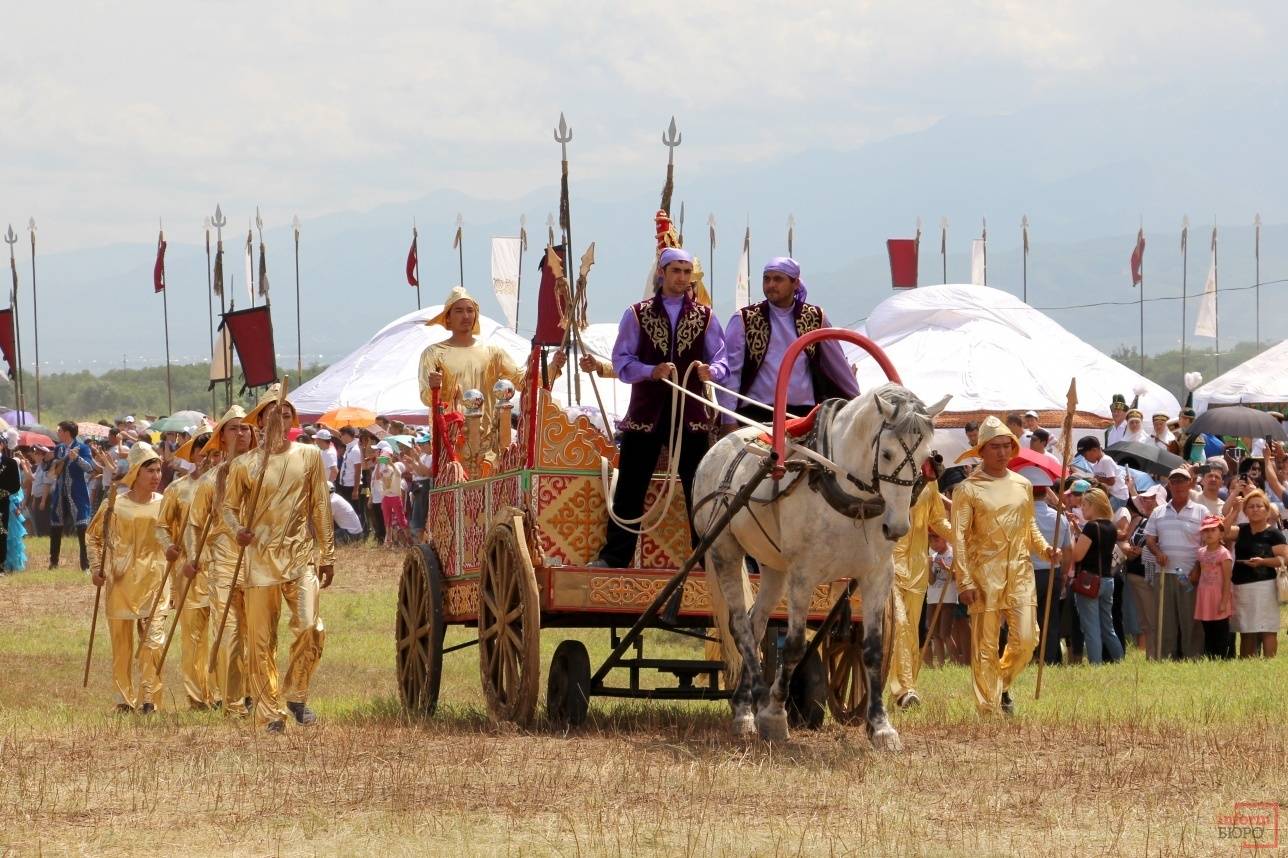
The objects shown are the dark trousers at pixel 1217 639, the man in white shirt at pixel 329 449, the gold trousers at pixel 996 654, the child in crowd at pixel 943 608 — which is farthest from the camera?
the man in white shirt at pixel 329 449

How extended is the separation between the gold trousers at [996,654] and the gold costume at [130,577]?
222 inches

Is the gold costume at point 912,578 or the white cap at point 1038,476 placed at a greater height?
the white cap at point 1038,476

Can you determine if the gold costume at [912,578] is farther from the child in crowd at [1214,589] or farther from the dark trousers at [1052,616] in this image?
the child in crowd at [1214,589]

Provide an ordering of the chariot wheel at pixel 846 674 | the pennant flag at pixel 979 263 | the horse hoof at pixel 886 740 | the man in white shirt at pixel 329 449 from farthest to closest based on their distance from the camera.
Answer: the pennant flag at pixel 979 263 < the man in white shirt at pixel 329 449 < the chariot wheel at pixel 846 674 < the horse hoof at pixel 886 740

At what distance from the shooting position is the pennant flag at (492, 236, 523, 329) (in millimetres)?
46438

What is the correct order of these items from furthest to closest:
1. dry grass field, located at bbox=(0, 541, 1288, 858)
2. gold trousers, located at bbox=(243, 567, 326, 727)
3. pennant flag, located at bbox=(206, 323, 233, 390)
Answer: pennant flag, located at bbox=(206, 323, 233, 390) < gold trousers, located at bbox=(243, 567, 326, 727) < dry grass field, located at bbox=(0, 541, 1288, 858)

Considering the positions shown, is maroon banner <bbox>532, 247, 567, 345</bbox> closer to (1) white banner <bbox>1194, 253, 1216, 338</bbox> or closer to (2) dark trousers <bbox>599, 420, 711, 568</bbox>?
(2) dark trousers <bbox>599, 420, 711, 568</bbox>

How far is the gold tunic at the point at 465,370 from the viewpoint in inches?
556

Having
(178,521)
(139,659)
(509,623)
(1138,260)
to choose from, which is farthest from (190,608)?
(1138,260)

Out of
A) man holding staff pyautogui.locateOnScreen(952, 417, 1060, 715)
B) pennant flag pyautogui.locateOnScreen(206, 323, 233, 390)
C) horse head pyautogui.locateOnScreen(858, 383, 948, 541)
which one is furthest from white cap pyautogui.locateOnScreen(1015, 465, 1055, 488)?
pennant flag pyautogui.locateOnScreen(206, 323, 233, 390)

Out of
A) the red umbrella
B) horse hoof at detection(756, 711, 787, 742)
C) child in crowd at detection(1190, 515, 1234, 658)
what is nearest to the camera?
horse hoof at detection(756, 711, 787, 742)

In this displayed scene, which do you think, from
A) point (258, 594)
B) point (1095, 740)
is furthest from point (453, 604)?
point (1095, 740)

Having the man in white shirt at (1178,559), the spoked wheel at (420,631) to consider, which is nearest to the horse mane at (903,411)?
the spoked wheel at (420,631)

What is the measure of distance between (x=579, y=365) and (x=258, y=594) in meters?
2.76
